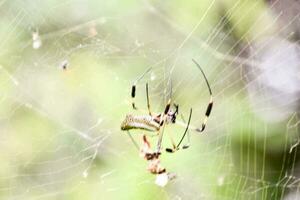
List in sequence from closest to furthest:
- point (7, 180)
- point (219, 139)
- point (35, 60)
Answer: point (35, 60) → point (7, 180) → point (219, 139)

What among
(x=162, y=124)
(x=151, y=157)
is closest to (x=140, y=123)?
(x=162, y=124)

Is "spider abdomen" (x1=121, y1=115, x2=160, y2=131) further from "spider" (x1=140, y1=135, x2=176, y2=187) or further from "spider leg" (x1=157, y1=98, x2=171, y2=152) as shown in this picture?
"spider" (x1=140, y1=135, x2=176, y2=187)

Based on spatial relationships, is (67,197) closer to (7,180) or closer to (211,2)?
(7,180)

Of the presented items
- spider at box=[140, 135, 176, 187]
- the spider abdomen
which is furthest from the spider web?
the spider abdomen

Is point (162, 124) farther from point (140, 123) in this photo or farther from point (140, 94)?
point (140, 94)

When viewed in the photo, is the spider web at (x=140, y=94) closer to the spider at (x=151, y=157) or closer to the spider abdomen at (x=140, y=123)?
the spider at (x=151, y=157)

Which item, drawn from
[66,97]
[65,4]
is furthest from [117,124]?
[65,4]

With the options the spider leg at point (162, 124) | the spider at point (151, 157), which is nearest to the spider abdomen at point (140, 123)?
the spider leg at point (162, 124)
